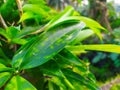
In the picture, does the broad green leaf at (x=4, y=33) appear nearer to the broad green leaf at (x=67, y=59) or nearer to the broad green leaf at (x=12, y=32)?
the broad green leaf at (x=12, y=32)

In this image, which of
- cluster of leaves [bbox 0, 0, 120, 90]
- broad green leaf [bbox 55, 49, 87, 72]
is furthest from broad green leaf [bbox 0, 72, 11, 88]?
broad green leaf [bbox 55, 49, 87, 72]

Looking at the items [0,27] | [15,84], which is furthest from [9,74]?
[0,27]

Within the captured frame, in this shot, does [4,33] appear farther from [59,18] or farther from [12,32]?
[59,18]

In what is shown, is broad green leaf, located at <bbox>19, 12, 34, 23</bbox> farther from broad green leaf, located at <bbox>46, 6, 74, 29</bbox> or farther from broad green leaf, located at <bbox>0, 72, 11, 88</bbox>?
broad green leaf, located at <bbox>0, 72, 11, 88</bbox>

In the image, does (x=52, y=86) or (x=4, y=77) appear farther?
(x=52, y=86)

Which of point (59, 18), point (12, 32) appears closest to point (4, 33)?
point (12, 32)

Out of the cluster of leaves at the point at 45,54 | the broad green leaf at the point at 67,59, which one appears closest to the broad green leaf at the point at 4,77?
the cluster of leaves at the point at 45,54

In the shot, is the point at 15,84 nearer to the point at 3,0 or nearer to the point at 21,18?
the point at 21,18
